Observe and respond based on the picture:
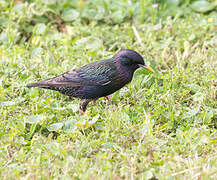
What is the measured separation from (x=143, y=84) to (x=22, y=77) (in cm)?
162

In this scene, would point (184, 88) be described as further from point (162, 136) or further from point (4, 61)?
point (4, 61)

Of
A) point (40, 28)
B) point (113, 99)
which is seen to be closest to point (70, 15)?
point (40, 28)

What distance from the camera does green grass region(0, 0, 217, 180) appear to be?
3.81m

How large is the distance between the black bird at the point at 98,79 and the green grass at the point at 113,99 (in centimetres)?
18

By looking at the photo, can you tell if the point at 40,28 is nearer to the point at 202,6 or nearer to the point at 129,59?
the point at 129,59

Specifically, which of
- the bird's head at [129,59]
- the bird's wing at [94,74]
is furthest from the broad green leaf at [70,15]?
the bird's head at [129,59]

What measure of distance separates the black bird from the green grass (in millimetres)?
177

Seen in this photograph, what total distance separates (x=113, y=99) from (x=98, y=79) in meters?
0.48

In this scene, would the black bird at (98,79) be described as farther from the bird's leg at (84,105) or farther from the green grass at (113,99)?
the green grass at (113,99)

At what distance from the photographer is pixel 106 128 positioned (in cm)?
436

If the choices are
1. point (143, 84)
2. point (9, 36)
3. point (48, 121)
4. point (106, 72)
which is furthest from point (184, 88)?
point (9, 36)

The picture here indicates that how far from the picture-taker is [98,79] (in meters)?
4.89

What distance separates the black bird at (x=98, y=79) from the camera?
191 inches

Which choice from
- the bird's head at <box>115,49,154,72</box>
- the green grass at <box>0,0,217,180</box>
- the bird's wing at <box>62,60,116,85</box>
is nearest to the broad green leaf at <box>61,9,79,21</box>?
the green grass at <box>0,0,217,180</box>
